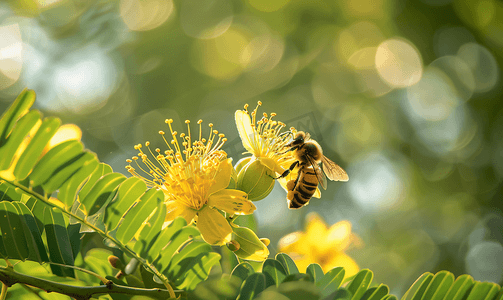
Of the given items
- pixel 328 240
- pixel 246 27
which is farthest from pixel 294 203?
pixel 246 27

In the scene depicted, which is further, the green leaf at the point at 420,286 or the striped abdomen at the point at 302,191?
the striped abdomen at the point at 302,191

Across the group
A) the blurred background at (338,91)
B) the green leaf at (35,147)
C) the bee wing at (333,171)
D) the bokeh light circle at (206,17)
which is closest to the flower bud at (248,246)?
the green leaf at (35,147)

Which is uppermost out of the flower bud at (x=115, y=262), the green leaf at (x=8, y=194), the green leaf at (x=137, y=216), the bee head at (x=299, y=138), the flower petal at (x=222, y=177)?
the bee head at (x=299, y=138)

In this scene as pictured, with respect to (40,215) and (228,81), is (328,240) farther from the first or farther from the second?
(228,81)

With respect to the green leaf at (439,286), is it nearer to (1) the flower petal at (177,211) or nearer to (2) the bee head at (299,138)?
(1) the flower petal at (177,211)

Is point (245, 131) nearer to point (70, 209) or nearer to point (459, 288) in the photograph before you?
point (70, 209)

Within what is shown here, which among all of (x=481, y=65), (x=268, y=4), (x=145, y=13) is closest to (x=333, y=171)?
(x=268, y=4)
